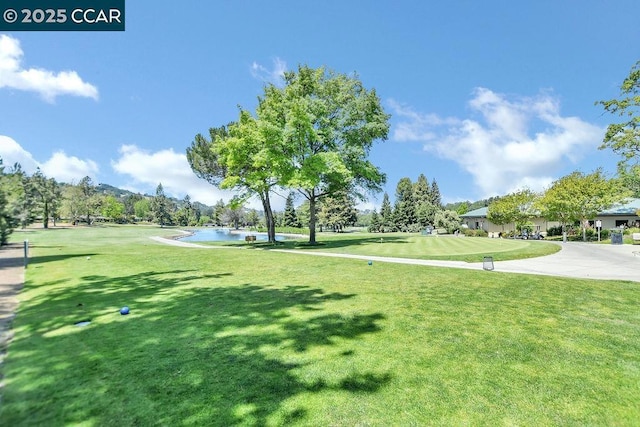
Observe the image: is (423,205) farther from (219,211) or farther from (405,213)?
(219,211)

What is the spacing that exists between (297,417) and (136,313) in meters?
5.03

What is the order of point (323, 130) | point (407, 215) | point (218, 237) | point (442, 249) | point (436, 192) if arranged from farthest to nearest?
point (436, 192) < point (407, 215) < point (218, 237) < point (323, 130) < point (442, 249)

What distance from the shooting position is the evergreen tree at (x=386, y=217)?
236 feet

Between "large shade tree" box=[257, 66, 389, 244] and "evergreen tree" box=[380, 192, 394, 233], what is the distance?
4329 centimetres

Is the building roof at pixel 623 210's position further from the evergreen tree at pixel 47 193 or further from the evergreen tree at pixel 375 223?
the evergreen tree at pixel 47 193

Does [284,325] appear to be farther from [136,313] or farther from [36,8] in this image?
[36,8]

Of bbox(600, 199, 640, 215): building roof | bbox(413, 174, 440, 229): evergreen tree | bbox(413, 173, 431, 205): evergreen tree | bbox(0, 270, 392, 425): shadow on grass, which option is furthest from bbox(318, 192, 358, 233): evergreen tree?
bbox(0, 270, 392, 425): shadow on grass

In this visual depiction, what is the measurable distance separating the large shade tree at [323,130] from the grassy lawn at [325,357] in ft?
55.2

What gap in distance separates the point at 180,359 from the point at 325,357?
1.99 metres

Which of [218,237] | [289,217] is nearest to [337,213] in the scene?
[289,217]

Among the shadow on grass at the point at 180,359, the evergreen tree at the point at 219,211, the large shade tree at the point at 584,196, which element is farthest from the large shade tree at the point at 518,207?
the evergreen tree at the point at 219,211

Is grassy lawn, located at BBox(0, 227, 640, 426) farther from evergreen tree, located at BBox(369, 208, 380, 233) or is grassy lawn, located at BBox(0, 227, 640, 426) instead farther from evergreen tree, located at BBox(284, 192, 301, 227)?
evergreen tree, located at BBox(284, 192, 301, 227)

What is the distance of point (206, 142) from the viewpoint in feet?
125

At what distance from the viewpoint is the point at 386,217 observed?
74.1m
